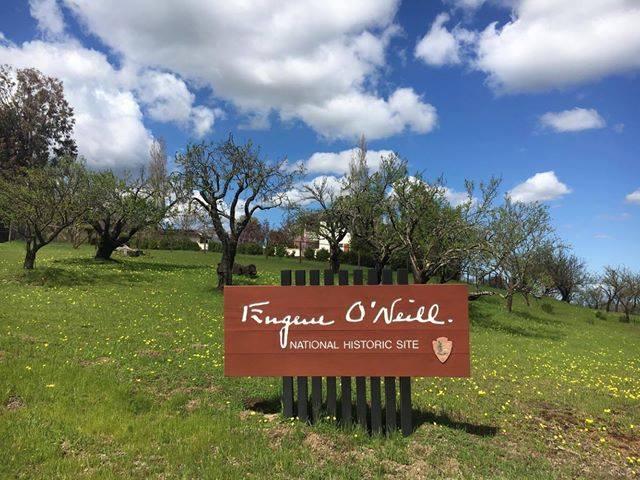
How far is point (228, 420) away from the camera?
558cm

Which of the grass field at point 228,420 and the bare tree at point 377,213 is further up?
the bare tree at point 377,213

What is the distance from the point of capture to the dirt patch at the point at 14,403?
18.1ft

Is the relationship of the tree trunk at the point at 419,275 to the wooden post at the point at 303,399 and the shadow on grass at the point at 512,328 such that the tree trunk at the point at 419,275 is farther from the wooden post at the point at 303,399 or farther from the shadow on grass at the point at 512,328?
the wooden post at the point at 303,399

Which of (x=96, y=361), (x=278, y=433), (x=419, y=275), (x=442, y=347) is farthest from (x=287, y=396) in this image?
(x=419, y=275)

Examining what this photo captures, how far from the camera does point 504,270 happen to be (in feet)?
89.3

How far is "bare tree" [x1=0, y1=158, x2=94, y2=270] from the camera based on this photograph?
20828 millimetres

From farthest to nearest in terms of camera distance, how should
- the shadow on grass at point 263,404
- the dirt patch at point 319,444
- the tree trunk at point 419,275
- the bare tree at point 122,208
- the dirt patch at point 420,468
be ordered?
the bare tree at point 122,208
the tree trunk at point 419,275
the shadow on grass at point 263,404
the dirt patch at point 319,444
the dirt patch at point 420,468

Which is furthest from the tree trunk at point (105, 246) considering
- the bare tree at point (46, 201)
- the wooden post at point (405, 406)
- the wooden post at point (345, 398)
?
the wooden post at point (405, 406)

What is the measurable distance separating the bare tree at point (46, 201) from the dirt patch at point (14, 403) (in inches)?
661

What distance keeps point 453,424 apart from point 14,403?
17.9ft

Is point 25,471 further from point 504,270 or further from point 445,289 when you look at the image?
point 504,270

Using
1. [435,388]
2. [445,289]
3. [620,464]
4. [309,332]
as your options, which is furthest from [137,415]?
[620,464]

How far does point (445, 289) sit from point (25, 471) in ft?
15.3

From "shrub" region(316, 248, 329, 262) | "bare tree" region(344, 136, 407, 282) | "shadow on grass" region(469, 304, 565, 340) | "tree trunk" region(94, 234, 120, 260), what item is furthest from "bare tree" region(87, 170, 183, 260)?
"shrub" region(316, 248, 329, 262)
